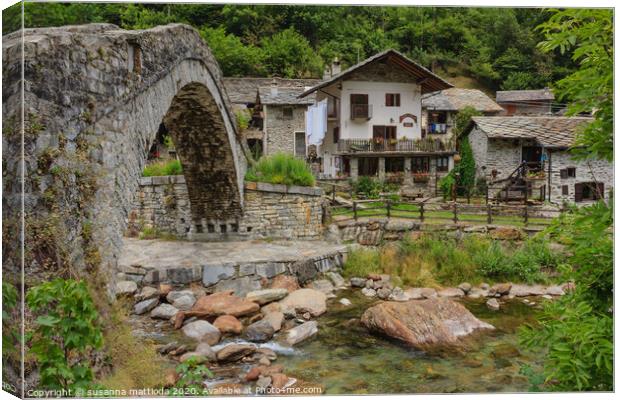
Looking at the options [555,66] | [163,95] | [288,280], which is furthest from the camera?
[288,280]

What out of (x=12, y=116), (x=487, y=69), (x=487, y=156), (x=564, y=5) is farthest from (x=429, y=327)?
(x=12, y=116)

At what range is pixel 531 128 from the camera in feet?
23.7

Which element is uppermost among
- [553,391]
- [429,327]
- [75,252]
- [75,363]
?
[75,252]

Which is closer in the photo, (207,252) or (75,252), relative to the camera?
(75,252)

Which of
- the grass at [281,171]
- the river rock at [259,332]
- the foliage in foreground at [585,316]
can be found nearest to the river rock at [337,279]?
the grass at [281,171]

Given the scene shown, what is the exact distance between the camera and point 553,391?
4.06 metres

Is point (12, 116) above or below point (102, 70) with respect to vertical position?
below

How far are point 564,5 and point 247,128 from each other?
8.21 metres

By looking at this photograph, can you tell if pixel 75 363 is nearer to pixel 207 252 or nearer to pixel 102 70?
pixel 102 70

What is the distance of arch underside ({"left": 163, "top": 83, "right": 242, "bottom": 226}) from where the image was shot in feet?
32.0

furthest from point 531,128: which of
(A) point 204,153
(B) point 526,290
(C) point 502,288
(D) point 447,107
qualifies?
(A) point 204,153

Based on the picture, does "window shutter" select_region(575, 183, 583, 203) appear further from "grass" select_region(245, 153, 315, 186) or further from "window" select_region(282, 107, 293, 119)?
"grass" select_region(245, 153, 315, 186)

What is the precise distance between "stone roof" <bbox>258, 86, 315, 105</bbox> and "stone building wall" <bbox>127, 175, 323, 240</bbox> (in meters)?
3.39

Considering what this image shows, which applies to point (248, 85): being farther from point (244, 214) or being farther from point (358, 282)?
point (244, 214)
